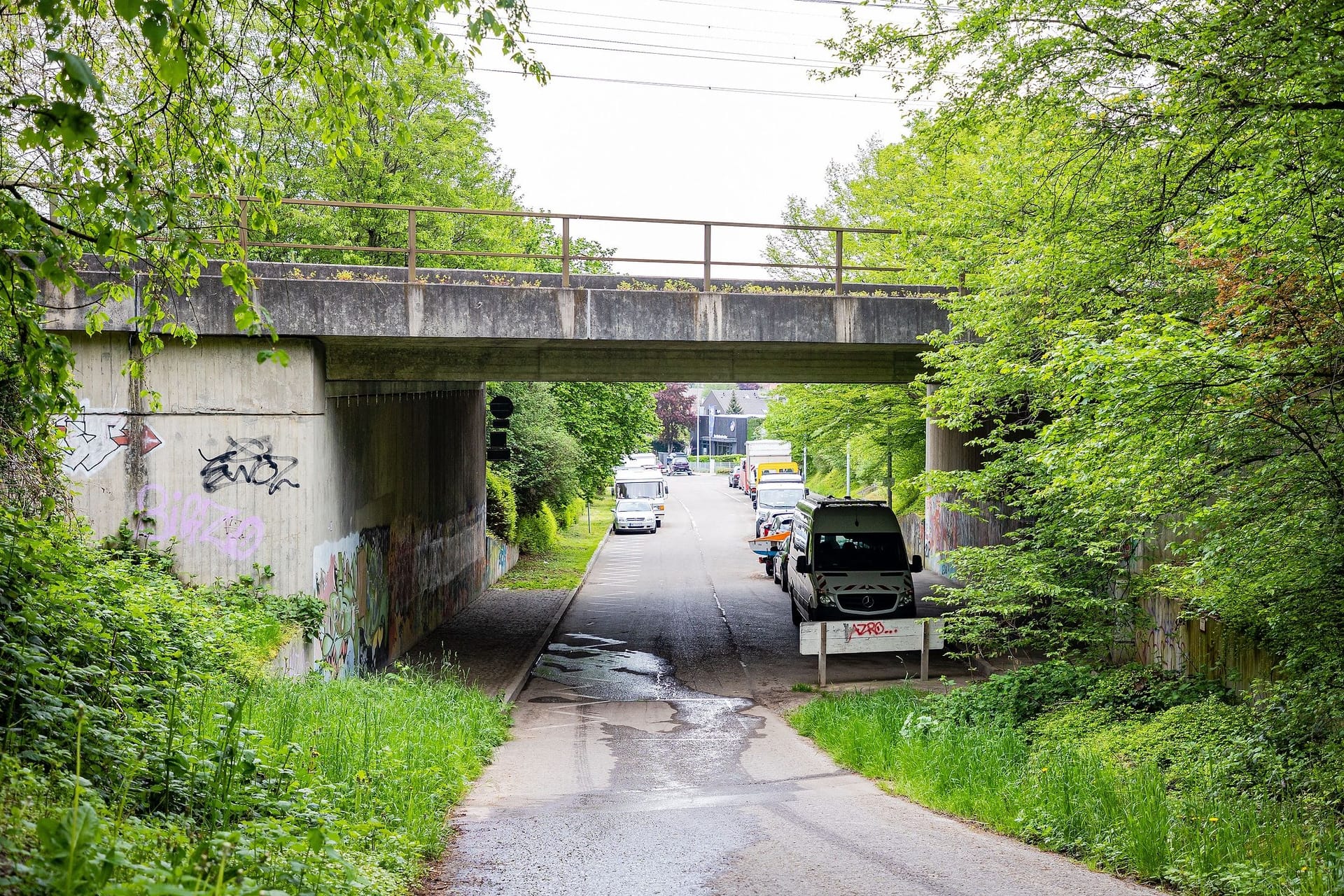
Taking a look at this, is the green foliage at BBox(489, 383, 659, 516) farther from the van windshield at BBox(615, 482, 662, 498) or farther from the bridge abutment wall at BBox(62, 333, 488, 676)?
the bridge abutment wall at BBox(62, 333, 488, 676)

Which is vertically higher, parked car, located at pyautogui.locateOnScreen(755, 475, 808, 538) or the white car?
parked car, located at pyautogui.locateOnScreen(755, 475, 808, 538)

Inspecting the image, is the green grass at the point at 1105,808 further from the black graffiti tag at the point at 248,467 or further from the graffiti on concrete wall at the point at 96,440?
the graffiti on concrete wall at the point at 96,440

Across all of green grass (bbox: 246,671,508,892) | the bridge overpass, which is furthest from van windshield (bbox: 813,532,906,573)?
green grass (bbox: 246,671,508,892)

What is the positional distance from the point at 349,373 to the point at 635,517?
101ft

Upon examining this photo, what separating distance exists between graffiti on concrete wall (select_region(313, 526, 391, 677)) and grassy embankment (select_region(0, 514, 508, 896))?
3.28m

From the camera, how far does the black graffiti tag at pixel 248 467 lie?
1346 cm

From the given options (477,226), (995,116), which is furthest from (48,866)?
(477,226)

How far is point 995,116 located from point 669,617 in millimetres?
15690

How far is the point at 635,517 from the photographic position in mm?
45656

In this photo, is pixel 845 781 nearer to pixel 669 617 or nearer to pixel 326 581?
pixel 326 581

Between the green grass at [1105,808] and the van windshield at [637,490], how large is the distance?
37.0 metres

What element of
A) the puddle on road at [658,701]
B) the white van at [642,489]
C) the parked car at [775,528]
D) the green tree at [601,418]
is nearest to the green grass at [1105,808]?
the puddle on road at [658,701]

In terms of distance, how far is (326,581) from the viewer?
561 inches

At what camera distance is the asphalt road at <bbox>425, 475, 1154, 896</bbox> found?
6.42 metres
